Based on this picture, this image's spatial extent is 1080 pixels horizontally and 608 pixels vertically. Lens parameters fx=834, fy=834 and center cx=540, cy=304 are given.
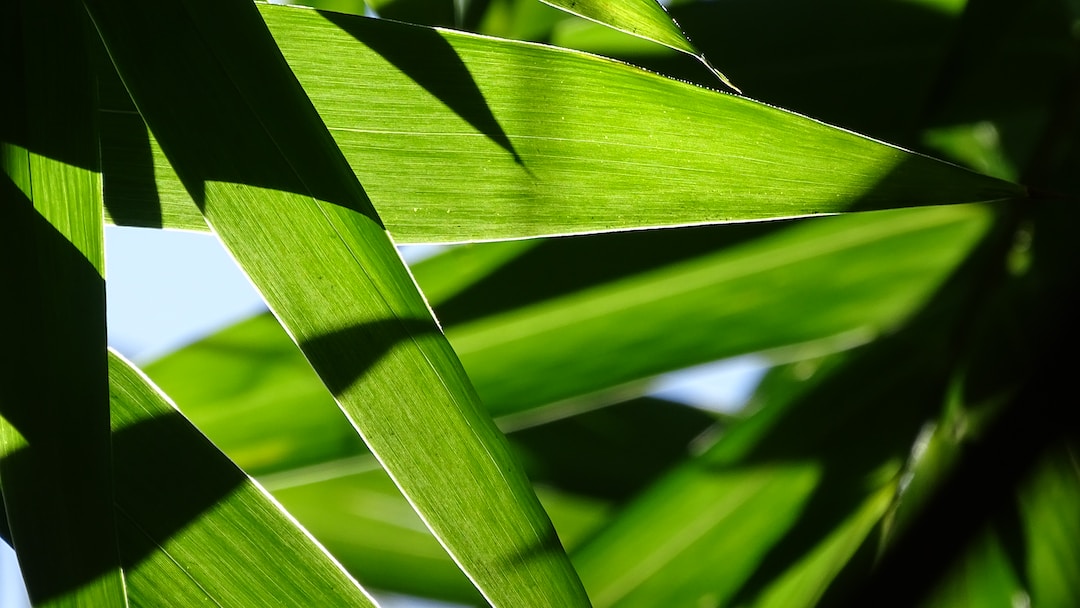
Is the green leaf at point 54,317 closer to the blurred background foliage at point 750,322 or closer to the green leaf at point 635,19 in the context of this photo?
the green leaf at point 635,19

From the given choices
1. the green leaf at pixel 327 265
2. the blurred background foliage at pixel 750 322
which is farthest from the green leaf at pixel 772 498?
the green leaf at pixel 327 265

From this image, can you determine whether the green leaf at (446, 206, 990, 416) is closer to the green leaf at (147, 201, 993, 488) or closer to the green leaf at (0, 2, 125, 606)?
the green leaf at (147, 201, 993, 488)

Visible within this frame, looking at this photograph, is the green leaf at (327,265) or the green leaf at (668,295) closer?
the green leaf at (327,265)

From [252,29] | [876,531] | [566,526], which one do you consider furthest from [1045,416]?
[566,526]

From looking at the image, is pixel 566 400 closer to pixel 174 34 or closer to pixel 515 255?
pixel 515 255

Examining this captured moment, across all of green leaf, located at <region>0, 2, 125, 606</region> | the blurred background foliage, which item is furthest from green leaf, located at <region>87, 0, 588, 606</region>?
the blurred background foliage
